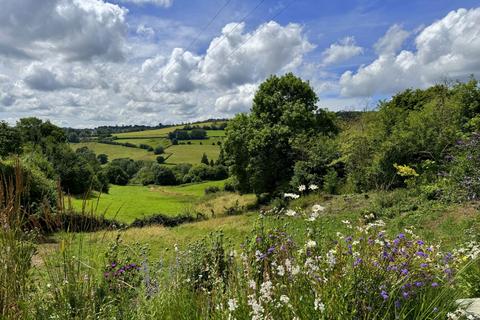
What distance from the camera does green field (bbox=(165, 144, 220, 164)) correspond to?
69125 mm

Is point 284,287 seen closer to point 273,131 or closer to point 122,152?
point 273,131

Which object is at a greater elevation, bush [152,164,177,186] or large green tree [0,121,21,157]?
large green tree [0,121,21,157]

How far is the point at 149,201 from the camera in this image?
4031 centimetres

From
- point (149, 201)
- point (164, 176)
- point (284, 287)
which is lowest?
point (149, 201)

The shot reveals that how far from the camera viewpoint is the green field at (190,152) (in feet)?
227

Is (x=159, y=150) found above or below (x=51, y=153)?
below

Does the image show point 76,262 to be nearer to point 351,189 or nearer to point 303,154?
point 351,189

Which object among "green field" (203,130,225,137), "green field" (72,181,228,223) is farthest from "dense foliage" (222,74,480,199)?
"green field" (203,130,225,137)

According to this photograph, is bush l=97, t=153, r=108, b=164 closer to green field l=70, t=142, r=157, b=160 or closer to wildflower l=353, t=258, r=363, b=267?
green field l=70, t=142, r=157, b=160

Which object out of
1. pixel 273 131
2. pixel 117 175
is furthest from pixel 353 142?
pixel 117 175

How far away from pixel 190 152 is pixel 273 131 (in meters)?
47.3

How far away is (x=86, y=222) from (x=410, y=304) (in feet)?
9.34

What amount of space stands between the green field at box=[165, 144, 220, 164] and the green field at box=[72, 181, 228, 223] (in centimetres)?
1212

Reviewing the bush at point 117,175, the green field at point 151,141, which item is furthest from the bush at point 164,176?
the green field at point 151,141
